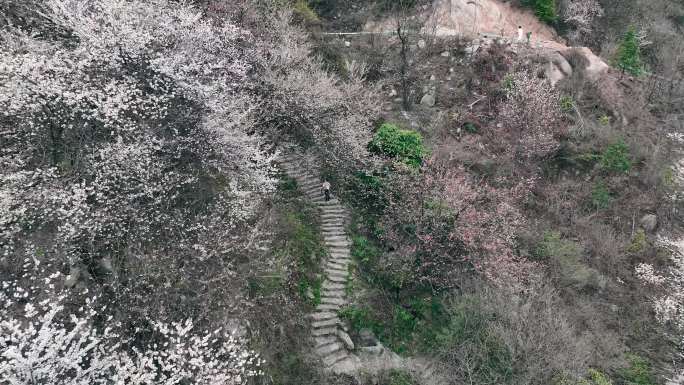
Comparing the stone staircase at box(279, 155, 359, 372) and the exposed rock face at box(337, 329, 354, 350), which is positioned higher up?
the stone staircase at box(279, 155, 359, 372)

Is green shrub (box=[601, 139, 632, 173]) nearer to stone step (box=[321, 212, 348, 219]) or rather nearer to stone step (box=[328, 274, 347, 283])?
stone step (box=[321, 212, 348, 219])

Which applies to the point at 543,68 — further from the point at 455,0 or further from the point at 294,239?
the point at 294,239

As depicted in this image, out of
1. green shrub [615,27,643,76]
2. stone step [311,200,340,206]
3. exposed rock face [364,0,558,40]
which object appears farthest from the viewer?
exposed rock face [364,0,558,40]

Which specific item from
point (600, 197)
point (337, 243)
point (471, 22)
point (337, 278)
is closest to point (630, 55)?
point (471, 22)

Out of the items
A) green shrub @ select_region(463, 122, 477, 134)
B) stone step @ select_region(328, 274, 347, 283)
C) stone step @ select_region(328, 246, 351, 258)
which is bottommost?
stone step @ select_region(328, 274, 347, 283)

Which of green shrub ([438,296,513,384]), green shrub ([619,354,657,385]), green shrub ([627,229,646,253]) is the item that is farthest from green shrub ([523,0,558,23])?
green shrub ([438,296,513,384])

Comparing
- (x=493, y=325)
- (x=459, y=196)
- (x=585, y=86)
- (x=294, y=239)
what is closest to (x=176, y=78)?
→ (x=294, y=239)

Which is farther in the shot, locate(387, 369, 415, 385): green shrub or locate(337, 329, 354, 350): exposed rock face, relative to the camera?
locate(337, 329, 354, 350): exposed rock face

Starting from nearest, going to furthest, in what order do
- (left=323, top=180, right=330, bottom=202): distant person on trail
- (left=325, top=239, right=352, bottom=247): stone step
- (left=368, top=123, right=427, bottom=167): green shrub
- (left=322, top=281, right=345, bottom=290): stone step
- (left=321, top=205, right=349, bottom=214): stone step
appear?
(left=322, top=281, right=345, bottom=290): stone step, (left=325, top=239, right=352, bottom=247): stone step, (left=323, top=180, right=330, bottom=202): distant person on trail, (left=321, top=205, right=349, bottom=214): stone step, (left=368, top=123, right=427, bottom=167): green shrub
